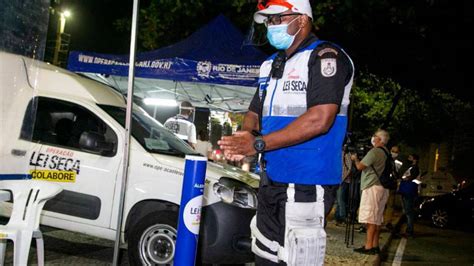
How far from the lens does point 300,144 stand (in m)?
2.39

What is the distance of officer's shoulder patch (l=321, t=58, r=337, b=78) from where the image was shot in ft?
7.64

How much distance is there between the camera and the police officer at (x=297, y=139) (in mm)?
2311

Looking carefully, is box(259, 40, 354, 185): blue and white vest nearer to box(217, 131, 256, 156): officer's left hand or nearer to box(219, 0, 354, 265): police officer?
box(219, 0, 354, 265): police officer

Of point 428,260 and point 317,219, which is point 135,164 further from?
point 428,260

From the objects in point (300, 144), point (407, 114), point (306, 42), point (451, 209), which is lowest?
point (451, 209)

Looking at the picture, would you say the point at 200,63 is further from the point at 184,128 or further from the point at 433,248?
the point at 433,248

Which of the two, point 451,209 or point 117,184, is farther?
point 451,209

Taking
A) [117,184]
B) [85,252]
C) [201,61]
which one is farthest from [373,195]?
[85,252]

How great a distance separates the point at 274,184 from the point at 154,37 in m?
11.3

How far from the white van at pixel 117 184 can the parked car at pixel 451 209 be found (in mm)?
8804

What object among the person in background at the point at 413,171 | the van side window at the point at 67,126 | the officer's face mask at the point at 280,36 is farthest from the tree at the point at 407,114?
the officer's face mask at the point at 280,36

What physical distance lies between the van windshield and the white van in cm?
2

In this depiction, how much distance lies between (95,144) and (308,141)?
3359 millimetres

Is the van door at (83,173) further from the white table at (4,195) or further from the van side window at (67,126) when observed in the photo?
the white table at (4,195)
